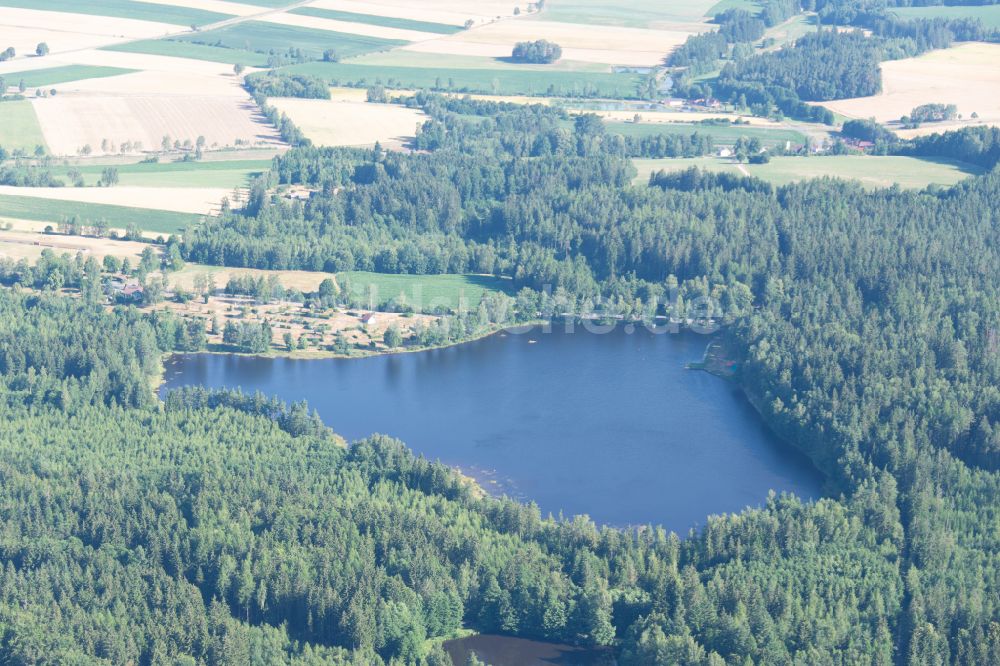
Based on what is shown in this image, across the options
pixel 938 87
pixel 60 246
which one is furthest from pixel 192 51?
pixel 938 87

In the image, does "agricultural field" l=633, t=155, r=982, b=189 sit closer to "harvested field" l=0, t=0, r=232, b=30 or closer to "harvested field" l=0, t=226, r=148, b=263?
"harvested field" l=0, t=226, r=148, b=263

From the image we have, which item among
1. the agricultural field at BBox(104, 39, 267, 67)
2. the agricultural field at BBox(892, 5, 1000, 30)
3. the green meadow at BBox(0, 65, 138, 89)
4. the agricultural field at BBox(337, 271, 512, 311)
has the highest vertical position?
the agricultural field at BBox(892, 5, 1000, 30)

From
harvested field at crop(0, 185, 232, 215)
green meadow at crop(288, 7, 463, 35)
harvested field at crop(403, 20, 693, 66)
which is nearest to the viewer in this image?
harvested field at crop(0, 185, 232, 215)

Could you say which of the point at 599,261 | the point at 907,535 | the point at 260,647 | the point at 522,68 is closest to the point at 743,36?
the point at 522,68

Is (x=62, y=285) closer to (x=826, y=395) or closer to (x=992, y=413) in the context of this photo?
(x=826, y=395)

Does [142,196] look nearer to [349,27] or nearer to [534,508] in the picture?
[534,508]

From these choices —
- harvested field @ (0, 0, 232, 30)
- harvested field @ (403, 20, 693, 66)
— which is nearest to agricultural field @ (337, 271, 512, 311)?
harvested field @ (403, 20, 693, 66)

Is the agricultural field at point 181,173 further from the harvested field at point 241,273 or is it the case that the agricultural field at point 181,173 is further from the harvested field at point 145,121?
the harvested field at point 241,273
